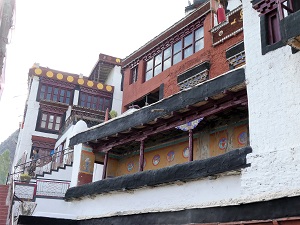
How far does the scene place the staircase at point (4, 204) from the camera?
14222mm


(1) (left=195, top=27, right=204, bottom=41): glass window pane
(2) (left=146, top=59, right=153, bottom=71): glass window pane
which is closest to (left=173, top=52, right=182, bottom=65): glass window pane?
(1) (left=195, top=27, right=204, bottom=41): glass window pane

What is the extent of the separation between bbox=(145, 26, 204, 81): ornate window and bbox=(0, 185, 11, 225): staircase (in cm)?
855

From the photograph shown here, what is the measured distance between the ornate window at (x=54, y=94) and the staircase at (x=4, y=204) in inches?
547

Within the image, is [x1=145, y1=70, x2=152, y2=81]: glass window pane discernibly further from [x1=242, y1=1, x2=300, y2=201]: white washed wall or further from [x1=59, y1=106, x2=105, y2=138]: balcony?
[x1=242, y1=1, x2=300, y2=201]: white washed wall

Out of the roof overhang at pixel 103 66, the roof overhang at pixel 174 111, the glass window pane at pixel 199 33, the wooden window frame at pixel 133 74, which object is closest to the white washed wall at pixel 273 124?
the roof overhang at pixel 174 111

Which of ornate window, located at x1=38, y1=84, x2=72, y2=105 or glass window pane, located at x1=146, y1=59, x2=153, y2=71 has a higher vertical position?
ornate window, located at x1=38, y1=84, x2=72, y2=105

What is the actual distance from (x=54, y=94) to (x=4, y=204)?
15.5 metres

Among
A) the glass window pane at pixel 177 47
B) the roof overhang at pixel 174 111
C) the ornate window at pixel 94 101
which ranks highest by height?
the ornate window at pixel 94 101

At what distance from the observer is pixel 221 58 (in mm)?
14383

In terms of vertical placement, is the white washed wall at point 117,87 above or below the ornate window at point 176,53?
above

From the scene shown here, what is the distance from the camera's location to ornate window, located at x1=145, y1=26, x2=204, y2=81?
52.7ft

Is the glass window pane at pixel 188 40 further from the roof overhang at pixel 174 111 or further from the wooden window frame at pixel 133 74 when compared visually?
the roof overhang at pixel 174 111

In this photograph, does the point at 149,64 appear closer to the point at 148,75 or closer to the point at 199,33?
the point at 148,75

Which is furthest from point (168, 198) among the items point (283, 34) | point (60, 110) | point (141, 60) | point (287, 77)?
point (60, 110)
